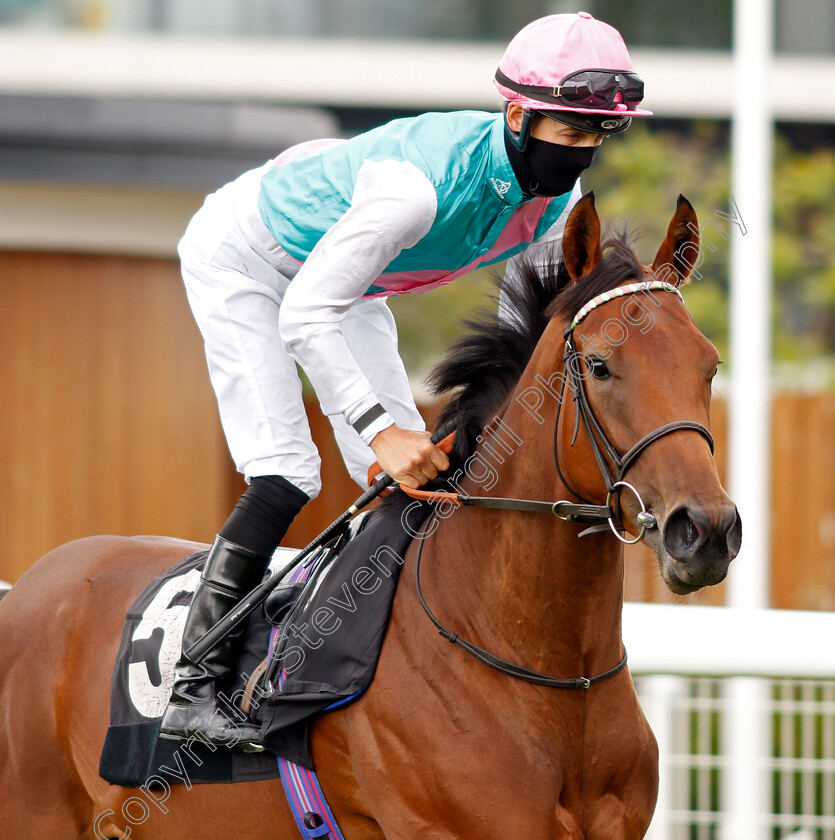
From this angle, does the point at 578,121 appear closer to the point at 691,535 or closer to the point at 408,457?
the point at 408,457

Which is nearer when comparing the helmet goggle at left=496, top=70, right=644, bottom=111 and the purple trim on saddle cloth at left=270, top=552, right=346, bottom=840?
the helmet goggle at left=496, top=70, right=644, bottom=111

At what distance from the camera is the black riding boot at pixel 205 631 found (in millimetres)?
2518

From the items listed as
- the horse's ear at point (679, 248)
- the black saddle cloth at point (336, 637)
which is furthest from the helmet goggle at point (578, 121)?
the black saddle cloth at point (336, 637)

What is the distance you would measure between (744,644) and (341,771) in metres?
1.50

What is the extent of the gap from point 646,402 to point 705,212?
890cm

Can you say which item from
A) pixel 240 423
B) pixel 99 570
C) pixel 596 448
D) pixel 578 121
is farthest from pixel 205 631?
pixel 578 121

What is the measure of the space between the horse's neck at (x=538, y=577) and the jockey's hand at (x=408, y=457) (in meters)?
0.14

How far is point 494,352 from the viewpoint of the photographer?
2457 millimetres

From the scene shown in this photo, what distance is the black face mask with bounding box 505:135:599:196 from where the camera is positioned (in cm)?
234

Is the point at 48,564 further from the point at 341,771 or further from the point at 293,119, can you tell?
the point at 293,119

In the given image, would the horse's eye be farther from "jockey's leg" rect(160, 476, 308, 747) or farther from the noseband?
"jockey's leg" rect(160, 476, 308, 747)

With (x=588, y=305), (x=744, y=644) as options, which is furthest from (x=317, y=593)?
(x=744, y=644)

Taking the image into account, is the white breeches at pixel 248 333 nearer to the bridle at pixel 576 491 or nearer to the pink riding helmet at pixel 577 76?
the bridle at pixel 576 491

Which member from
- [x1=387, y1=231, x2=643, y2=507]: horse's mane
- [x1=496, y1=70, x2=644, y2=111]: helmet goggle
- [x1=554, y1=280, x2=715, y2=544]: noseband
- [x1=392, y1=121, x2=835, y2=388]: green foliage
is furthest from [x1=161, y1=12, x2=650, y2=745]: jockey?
[x1=392, y1=121, x2=835, y2=388]: green foliage
